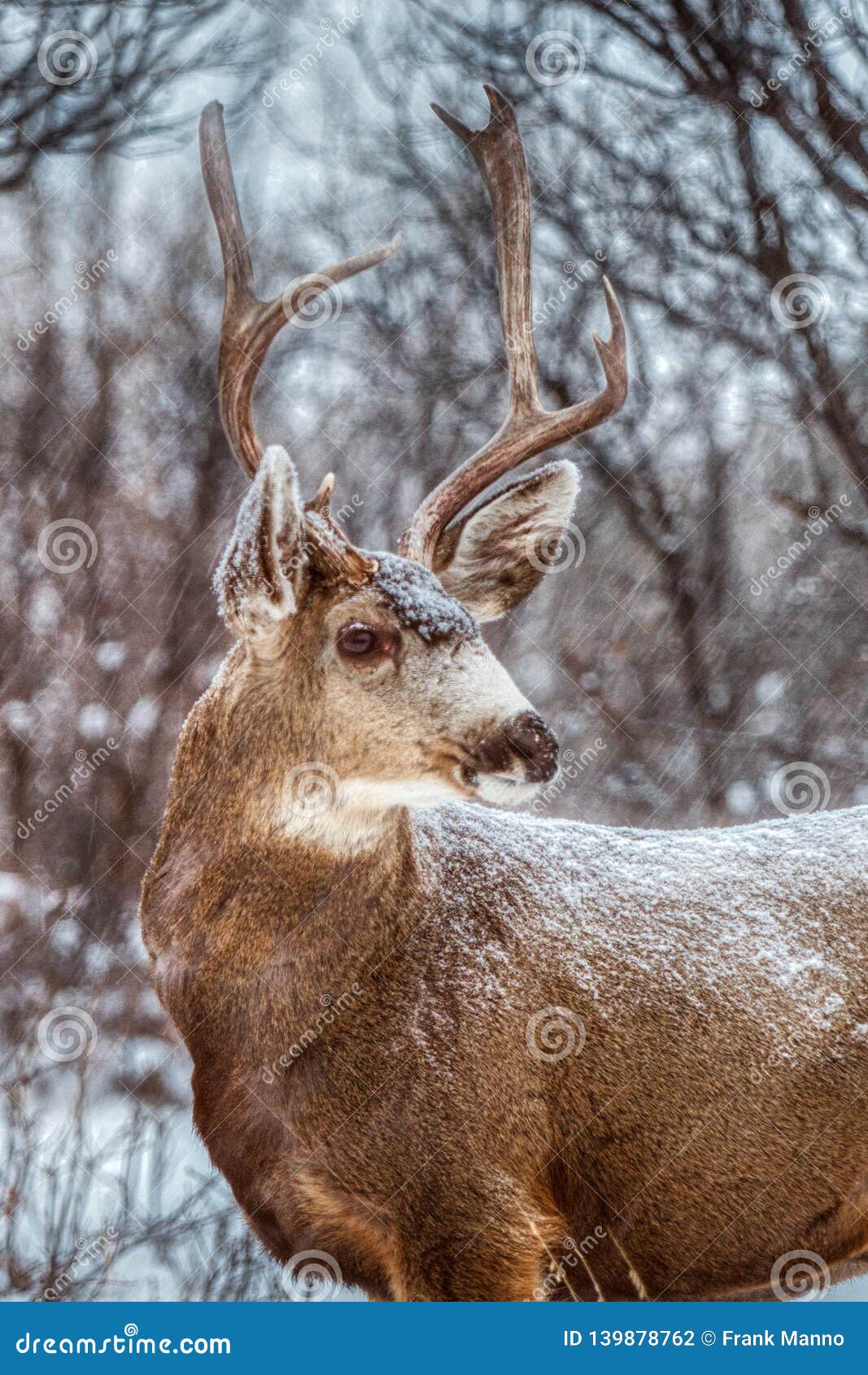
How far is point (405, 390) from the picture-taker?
3828mm

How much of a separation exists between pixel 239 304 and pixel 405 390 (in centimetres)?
155

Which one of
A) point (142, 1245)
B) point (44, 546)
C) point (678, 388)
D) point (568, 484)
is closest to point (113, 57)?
point (44, 546)

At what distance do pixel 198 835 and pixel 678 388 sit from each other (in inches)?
96.3
